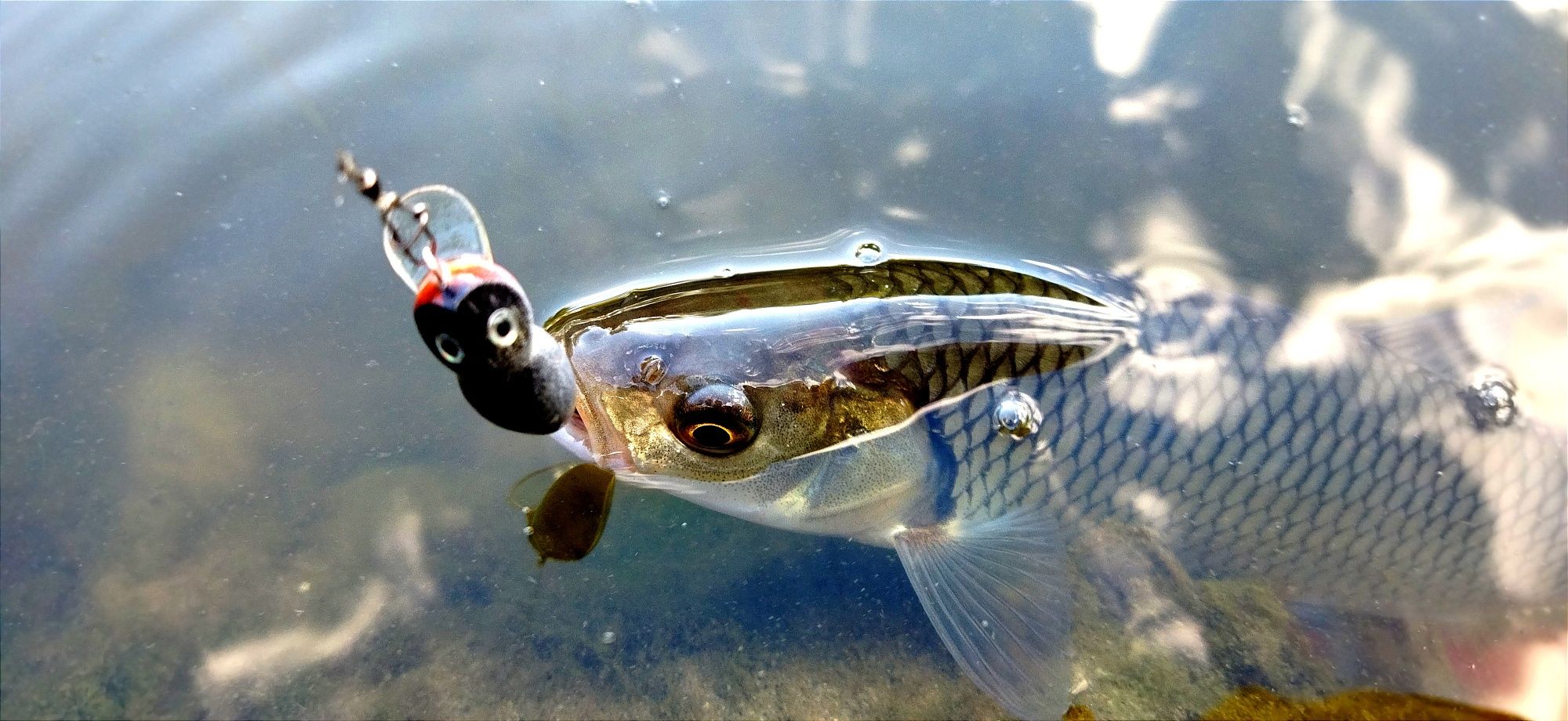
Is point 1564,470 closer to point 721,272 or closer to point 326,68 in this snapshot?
point 721,272

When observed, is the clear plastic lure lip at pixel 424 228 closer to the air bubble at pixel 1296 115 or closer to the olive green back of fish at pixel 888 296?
the olive green back of fish at pixel 888 296

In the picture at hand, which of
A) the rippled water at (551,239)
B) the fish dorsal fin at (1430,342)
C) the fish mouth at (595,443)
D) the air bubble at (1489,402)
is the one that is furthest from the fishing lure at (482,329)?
the air bubble at (1489,402)

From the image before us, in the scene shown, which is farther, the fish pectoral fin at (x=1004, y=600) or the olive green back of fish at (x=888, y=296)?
the olive green back of fish at (x=888, y=296)

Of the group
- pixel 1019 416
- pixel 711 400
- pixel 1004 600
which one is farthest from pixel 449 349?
pixel 1004 600

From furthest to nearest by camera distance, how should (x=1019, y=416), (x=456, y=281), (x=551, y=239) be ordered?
(x=551, y=239) → (x=1019, y=416) → (x=456, y=281)

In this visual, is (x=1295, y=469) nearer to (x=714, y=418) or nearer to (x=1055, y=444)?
(x=1055, y=444)

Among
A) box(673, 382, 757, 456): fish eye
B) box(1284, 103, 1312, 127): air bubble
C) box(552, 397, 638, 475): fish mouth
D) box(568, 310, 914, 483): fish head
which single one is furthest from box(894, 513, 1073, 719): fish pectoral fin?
box(1284, 103, 1312, 127): air bubble

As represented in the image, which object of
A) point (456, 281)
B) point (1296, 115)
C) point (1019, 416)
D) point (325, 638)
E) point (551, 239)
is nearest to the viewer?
point (456, 281)
